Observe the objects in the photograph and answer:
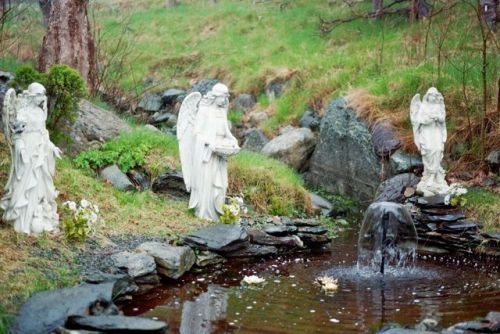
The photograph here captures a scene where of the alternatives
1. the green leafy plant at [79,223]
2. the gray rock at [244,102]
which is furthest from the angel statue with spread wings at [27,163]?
the gray rock at [244,102]

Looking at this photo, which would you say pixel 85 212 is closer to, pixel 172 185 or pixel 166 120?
pixel 172 185

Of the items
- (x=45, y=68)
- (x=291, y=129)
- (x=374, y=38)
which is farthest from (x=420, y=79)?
(x=45, y=68)

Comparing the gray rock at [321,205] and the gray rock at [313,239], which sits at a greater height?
the gray rock at [321,205]

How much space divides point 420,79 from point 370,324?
9.73 m

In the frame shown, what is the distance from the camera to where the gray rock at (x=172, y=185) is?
12.2 meters

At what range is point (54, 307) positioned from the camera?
6547mm

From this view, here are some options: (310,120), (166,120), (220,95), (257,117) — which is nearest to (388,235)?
(220,95)

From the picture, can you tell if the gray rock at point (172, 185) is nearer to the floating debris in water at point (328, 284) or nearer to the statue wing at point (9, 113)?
the statue wing at point (9, 113)

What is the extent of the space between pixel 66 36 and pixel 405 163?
25.2 ft

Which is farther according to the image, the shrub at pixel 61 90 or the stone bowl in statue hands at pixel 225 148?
the shrub at pixel 61 90

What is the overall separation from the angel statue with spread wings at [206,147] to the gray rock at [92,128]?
9.18 feet

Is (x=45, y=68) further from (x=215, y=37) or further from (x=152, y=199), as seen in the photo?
(x=215, y=37)

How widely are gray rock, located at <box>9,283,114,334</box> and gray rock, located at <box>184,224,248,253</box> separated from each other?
2561mm

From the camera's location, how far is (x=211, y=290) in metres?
8.38
